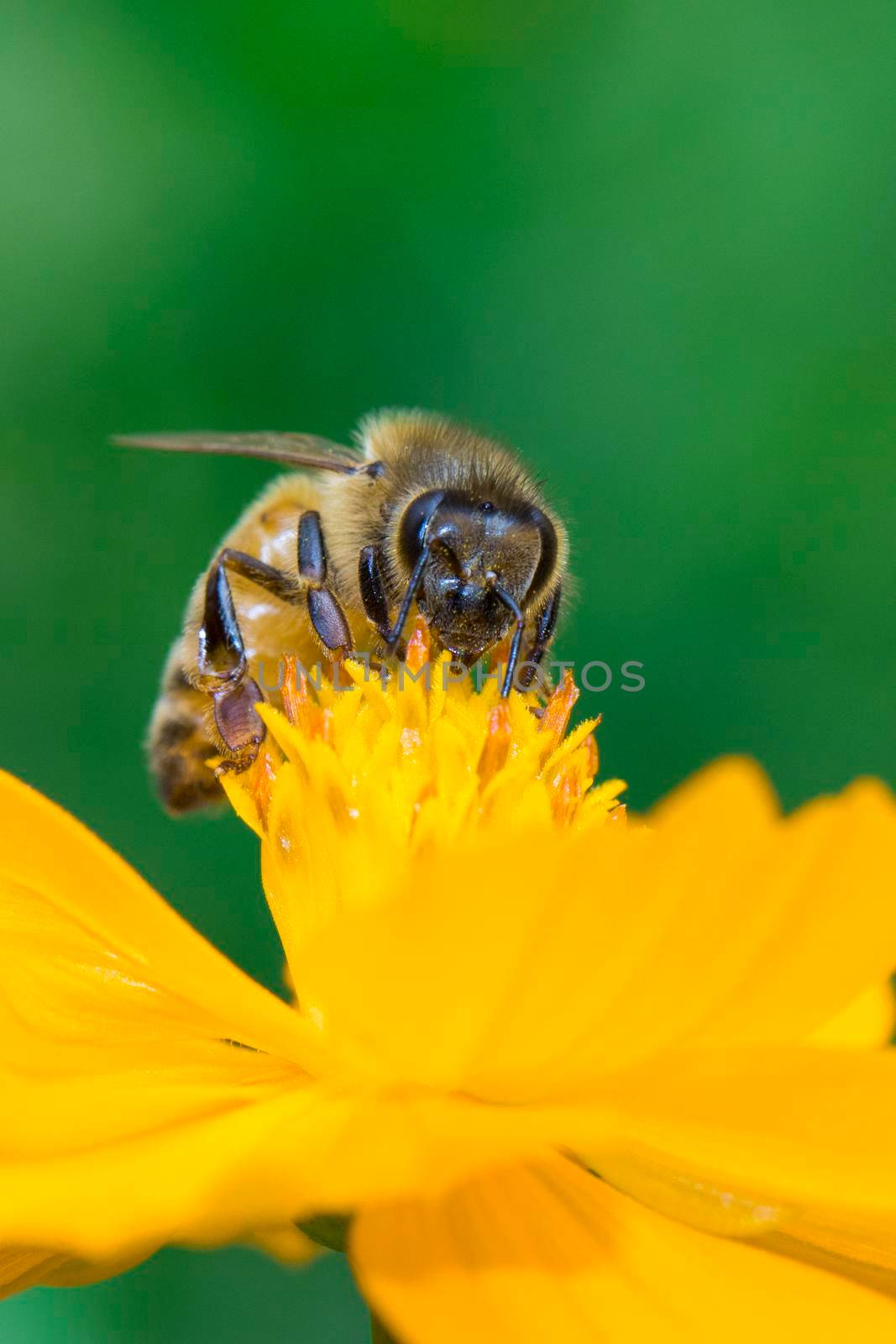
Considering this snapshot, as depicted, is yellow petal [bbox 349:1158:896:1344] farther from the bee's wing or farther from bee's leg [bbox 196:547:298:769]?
the bee's wing

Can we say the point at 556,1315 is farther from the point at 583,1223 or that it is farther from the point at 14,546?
the point at 14,546

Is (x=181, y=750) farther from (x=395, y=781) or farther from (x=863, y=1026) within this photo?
(x=863, y=1026)

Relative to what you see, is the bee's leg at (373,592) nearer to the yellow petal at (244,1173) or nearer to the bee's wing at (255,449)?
the bee's wing at (255,449)

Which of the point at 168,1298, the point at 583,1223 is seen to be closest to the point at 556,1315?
the point at 583,1223

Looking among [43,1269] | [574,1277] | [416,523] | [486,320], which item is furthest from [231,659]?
[486,320]

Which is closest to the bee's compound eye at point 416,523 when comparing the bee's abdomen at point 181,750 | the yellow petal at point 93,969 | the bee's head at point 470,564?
the bee's head at point 470,564

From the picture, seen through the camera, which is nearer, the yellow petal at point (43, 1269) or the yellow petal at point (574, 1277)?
the yellow petal at point (574, 1277)
